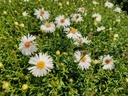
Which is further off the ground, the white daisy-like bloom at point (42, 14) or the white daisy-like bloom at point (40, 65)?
the white daisy-like bloom at point (42, 14)

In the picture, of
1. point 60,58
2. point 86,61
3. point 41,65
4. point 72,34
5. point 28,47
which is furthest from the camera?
point 72,34

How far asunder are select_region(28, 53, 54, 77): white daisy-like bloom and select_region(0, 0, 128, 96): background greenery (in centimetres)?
11

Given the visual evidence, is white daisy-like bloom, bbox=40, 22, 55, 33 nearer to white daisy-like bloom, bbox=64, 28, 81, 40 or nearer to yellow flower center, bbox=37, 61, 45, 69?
white daisy-like bloom, bbox=64, 28, 81, 40

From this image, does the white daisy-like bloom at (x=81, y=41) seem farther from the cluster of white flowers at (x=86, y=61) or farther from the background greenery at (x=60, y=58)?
the cluster of white flowers at (x=86, y=61)

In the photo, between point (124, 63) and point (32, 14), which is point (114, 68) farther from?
point (32, 14)

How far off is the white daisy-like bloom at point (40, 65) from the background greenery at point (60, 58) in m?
0.11

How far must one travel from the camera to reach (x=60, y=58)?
2617 millimetres

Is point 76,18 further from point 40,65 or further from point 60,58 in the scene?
point 40,65

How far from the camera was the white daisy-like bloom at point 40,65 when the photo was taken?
7.33 ft

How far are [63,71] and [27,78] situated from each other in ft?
1.12

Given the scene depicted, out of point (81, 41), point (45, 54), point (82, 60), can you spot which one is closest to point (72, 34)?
point (81, 41)

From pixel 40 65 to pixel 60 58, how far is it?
406mm

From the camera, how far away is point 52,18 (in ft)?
10.5

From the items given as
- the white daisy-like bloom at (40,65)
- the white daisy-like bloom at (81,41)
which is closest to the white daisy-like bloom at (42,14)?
the white daisy-like bloom at (81,41)
